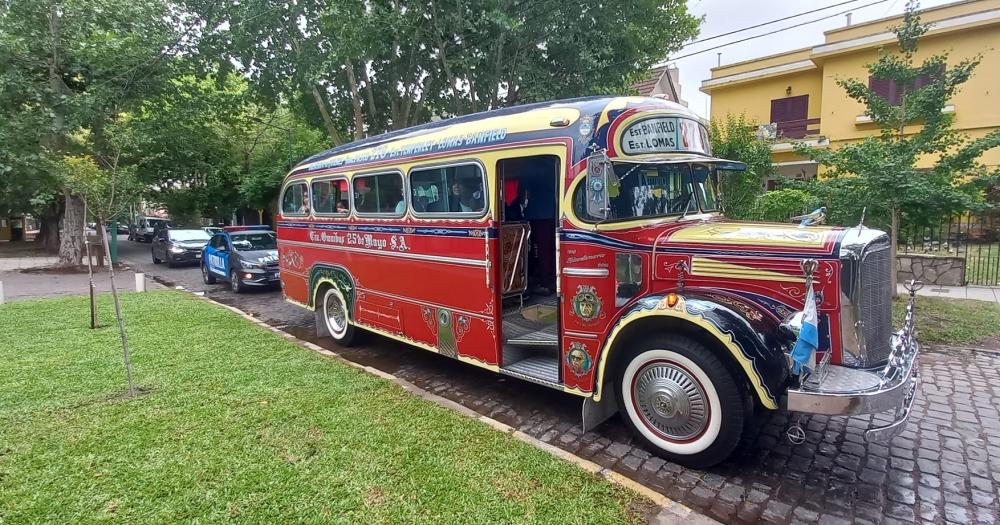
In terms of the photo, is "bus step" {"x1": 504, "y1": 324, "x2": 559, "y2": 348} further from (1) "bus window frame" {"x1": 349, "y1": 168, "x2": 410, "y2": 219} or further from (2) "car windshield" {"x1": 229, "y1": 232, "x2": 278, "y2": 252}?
(2) "car windshield" {"x1": 229, "y1": 232, "x2": 278, "y2": 252}

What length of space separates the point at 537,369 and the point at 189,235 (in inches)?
772

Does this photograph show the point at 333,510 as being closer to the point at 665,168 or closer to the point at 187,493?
the point at 187,493

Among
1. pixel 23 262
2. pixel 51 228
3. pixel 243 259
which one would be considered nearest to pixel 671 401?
pixel 243 259

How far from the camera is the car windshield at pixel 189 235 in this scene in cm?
1947

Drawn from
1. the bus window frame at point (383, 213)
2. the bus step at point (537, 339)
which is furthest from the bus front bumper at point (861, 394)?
the bus window frame at point (383, 213)

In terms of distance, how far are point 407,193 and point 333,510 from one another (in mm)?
3592

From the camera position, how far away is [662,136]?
4.69 metres

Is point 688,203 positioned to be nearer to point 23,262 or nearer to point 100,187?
point 100,187

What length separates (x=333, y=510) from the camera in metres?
3.36

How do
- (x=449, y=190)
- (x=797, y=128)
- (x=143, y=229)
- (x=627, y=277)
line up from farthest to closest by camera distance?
1. (x=143, y=229)
2. (x=797, y=128)
3. (x=449, y=190)
4. (x=627, y=277)

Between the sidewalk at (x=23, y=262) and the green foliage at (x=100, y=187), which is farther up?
the green foliage at (x=100, y=187)

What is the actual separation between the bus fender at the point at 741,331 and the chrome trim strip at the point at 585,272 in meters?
0.46

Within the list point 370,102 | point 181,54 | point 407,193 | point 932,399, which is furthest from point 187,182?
point 932,399

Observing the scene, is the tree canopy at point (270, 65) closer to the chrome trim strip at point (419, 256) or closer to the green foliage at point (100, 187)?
the green foliage at point (100, 187)
